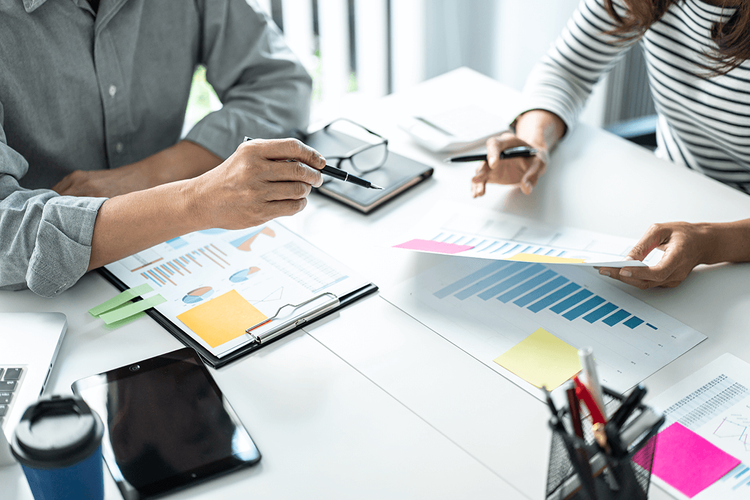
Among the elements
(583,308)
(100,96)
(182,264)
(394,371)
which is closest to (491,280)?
(583,308)

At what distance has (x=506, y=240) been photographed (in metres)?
1.06

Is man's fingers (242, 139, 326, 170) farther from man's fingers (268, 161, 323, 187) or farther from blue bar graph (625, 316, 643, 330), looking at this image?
blue bar graph (625, 316, 643, 330)

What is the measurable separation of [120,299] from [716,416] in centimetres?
Result: 81

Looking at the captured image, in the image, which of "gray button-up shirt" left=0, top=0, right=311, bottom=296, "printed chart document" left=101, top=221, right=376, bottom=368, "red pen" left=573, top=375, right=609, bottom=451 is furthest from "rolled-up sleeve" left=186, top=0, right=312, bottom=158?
"red pen" left=573, top=375, right=609, bottom=451

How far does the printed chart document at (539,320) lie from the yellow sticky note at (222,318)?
0.21m

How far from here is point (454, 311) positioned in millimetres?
949

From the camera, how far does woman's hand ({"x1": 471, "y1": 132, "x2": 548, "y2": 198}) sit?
1.19 m

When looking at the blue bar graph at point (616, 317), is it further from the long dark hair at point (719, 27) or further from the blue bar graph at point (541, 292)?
the long dark hair at point (719, 27)

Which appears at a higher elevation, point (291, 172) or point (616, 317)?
point (291, 172)

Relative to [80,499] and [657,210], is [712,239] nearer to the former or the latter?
[657,210]

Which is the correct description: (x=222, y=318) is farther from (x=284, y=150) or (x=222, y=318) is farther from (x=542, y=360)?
(x=542, y=360)

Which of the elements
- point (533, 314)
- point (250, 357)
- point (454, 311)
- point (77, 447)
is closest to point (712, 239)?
point (533, 314)

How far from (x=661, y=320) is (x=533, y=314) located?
7.1 inches

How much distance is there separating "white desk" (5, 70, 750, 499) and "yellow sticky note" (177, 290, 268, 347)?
43 millimetres
